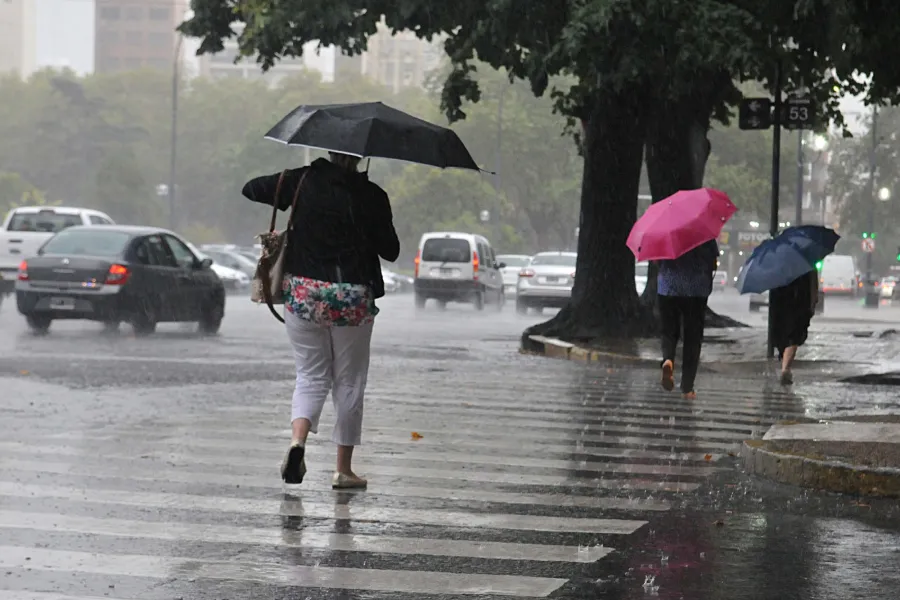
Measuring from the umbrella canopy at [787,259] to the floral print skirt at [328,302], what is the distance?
913 centimetres

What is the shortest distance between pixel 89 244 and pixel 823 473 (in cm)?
1606

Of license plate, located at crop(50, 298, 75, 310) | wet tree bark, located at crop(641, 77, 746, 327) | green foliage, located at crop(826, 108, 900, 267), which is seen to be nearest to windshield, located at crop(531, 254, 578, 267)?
wet tree bark, located at crop(641, 77, 746, 327)

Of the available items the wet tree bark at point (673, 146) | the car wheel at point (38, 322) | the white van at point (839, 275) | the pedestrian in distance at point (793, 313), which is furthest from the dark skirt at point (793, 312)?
the white van at point (839, 275)

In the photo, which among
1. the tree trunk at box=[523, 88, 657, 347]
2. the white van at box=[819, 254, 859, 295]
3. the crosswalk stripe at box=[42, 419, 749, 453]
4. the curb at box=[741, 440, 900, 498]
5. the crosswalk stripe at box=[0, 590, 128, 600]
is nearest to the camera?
the crosswalk stripe at box=[0, 590, 128, 600]

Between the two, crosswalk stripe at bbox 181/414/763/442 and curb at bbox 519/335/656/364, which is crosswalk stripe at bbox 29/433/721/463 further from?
curb at bbox 519/335/656/364

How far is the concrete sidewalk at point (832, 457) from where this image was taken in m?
8.76

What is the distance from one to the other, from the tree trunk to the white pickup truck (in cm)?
1125

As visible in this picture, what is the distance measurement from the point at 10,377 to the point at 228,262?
41.7 metres

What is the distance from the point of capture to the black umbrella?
8.27m

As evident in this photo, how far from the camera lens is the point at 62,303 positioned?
2239cm

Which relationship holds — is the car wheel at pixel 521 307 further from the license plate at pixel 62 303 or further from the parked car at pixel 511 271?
the license plate at pixel 62 303

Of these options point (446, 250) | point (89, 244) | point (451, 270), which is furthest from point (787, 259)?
point (446, 250)

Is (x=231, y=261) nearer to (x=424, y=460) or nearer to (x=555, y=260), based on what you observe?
(x=555, y=260)

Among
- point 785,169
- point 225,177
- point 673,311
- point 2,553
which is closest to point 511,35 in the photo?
point 673,311
